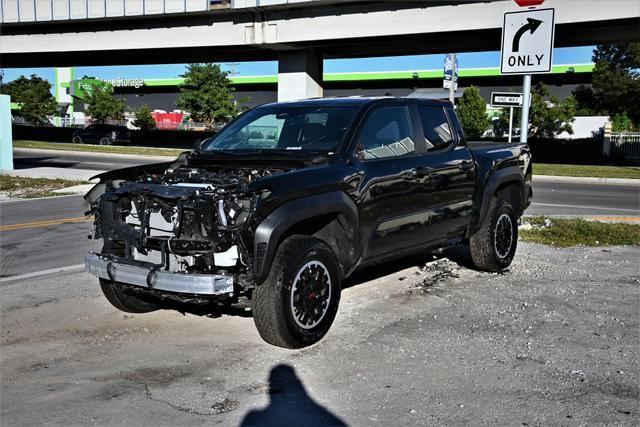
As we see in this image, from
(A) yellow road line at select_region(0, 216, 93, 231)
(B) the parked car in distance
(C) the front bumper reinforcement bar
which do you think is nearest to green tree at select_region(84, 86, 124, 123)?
(B) the parked car in distance

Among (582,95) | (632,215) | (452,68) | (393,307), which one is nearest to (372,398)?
(393,307)

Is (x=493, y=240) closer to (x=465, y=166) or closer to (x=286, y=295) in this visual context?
(x=465, y=166)

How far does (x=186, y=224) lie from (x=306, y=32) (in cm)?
2438

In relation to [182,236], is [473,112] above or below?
above

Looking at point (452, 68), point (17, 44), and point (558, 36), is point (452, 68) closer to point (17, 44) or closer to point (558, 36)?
point (558, 36)

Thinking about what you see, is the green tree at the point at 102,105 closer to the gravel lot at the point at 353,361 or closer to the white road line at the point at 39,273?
the white road line at the point at 39,273

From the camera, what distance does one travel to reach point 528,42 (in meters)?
9.71

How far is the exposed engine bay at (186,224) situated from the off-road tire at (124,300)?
0.53 meters

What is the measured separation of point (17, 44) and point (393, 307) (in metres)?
34.9

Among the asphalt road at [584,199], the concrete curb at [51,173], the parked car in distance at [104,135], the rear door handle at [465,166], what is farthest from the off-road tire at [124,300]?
the parked car in distance at [104,135]

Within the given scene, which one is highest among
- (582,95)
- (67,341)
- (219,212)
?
(582,95)

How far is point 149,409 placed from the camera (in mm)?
3914

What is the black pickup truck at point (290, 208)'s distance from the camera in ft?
15.1

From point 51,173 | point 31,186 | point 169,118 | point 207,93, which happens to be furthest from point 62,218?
point 169,118
